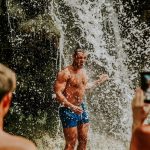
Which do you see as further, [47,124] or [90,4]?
[90,4]

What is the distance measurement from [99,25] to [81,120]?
19.4 ft

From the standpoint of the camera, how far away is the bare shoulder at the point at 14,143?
2264mm

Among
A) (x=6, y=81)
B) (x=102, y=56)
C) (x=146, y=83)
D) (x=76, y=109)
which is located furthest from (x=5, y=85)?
(x=102, y=56)

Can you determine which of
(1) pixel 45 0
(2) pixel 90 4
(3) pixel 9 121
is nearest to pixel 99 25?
(2) pixel 90 4

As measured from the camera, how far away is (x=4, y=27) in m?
11.2

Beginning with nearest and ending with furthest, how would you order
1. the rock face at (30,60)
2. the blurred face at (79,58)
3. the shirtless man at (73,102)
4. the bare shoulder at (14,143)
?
the bare shoulder at (14,143) → the shirtless man at (73,102) → the blurred face at (79,58) → the rock face at (30,60)

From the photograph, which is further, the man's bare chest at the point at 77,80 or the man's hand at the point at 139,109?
the man's bare chest at the point at 77,80

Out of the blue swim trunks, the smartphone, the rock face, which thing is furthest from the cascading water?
the smartphone

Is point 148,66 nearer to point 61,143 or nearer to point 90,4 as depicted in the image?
point 90,4

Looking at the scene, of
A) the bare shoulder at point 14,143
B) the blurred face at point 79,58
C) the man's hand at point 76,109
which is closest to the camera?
the bare shoulder at point 14,143

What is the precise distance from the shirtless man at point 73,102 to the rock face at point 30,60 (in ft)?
13.6

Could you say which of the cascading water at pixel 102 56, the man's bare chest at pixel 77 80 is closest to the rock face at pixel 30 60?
the cascading water at pixel 102 56

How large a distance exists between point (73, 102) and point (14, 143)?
4686 millimetres

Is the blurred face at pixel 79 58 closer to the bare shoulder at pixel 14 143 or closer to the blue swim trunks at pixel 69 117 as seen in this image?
the blue swim trunks at pixel 69 117
